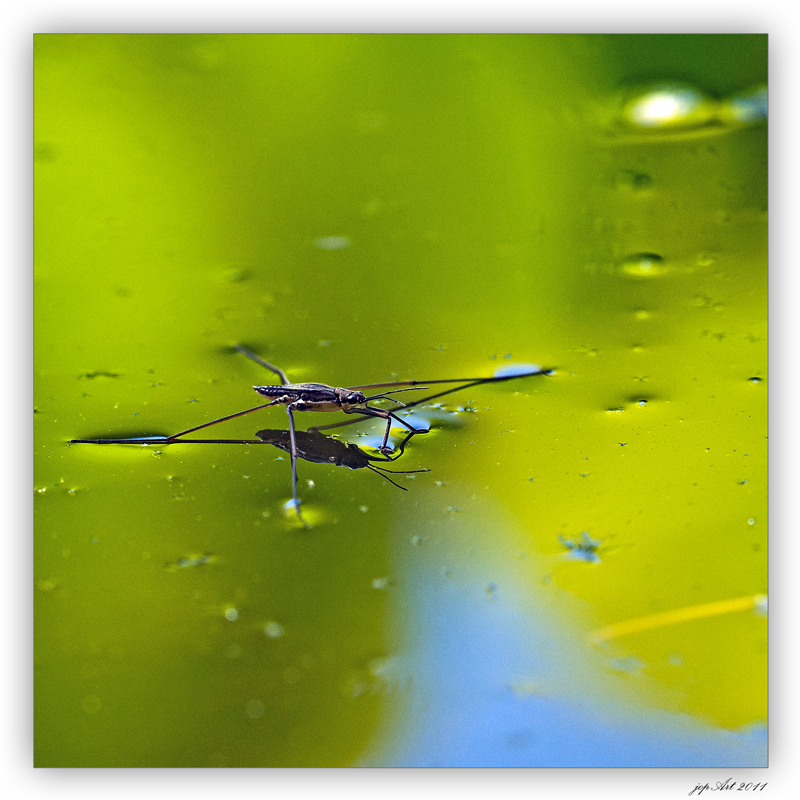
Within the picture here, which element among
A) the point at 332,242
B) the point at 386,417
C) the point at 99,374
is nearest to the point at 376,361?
the point at 386,417

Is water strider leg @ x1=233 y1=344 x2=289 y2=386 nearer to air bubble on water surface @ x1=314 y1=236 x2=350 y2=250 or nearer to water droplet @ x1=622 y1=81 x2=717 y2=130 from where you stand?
air bubble on water surface @ x1=314 y1=236 x2=350 y2=250

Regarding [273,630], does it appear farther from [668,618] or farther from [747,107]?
[747,107]

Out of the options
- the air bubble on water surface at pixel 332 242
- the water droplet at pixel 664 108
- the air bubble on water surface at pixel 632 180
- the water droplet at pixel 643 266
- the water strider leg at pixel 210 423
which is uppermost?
the water droplet at pixel 664 108

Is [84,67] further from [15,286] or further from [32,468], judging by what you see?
[32,468]

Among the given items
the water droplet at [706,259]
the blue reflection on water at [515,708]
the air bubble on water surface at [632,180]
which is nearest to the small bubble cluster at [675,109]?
the air bubble on water surface at [632,180]

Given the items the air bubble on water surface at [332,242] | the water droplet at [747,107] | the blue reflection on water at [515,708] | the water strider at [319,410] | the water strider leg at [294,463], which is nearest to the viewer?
the blue reflection on water at [515,708]

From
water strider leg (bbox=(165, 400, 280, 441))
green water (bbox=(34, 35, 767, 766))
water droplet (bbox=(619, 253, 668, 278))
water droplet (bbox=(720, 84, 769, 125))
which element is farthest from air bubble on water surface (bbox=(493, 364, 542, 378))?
water droplet (bbox=(720, 84, 769, 125))

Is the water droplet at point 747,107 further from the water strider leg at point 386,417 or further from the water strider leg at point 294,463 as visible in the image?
the water strider leg at point 294,463
